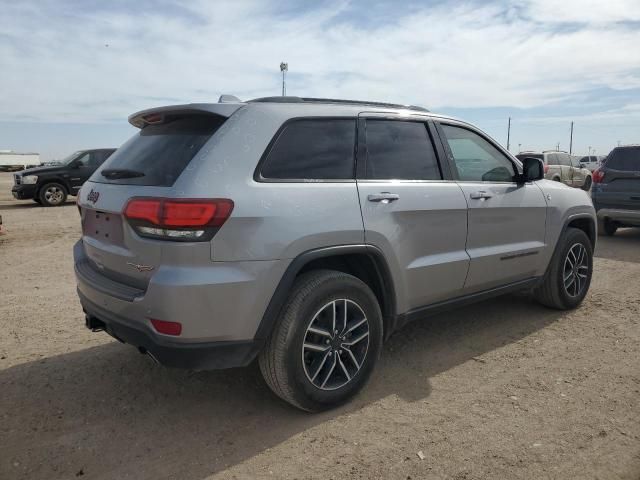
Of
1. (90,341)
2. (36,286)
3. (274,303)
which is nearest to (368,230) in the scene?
(274,303)

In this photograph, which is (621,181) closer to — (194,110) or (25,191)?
(194,110)

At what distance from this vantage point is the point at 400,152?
3586mm

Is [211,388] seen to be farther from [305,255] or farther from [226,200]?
[226,200]

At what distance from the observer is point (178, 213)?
100 inches

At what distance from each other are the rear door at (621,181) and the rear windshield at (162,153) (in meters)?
8.51

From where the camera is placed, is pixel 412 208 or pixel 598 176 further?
pixel 598 176

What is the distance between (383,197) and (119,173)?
160 cm

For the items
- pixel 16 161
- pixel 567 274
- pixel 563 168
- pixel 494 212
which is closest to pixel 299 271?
pixel 494 212

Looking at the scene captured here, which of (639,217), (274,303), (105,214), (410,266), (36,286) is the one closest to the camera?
(274,303)

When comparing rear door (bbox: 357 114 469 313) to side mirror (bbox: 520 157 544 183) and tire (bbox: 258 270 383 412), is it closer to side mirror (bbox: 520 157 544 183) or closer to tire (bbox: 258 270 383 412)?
tire (bbox: 258 270 383 412)

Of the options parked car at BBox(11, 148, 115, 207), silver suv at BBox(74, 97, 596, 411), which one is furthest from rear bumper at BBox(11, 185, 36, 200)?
silver suv at BBox(74, 97, 596, 411)

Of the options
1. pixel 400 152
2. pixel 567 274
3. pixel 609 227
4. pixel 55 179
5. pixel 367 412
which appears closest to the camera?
pixel 367 412

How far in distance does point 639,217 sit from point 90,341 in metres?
8.72

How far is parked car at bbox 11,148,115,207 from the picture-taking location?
49.1 ft
